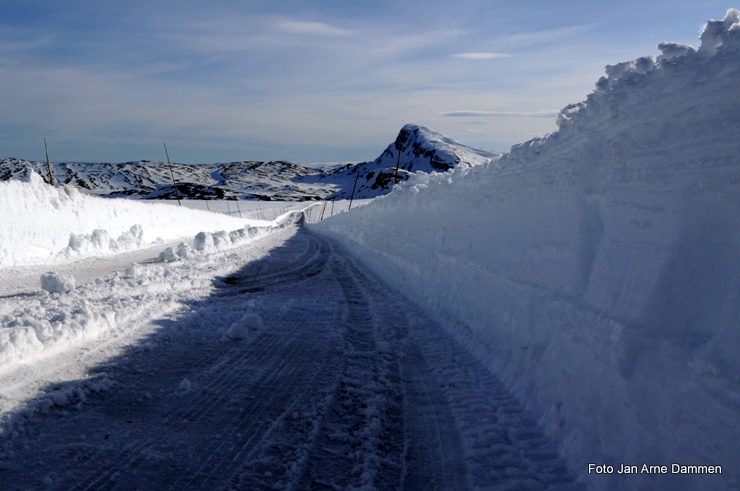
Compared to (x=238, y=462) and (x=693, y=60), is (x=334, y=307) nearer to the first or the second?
(x=238, y=462)

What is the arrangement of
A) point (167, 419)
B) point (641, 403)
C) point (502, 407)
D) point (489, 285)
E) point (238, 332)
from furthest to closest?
point (489, 285) < point (238, 332) < point (502, 407) < point (167, 419) < point (641, 403)

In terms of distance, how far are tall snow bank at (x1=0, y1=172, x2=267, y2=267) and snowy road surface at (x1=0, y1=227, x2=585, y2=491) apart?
9220mm

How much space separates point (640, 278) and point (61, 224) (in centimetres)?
1684

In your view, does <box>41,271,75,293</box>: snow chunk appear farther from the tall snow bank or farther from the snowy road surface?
the tall snow bank

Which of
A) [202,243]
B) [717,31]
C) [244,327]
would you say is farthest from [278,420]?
[202,243]

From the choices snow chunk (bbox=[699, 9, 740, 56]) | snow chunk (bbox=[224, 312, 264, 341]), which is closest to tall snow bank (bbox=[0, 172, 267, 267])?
snow chunk (bbox=[224, 312, 264, 341])

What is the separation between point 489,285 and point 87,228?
15141 mm

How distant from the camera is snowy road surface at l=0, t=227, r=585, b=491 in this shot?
3.52 meters

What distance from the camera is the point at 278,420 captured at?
434cm

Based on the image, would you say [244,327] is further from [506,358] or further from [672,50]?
[672,50]

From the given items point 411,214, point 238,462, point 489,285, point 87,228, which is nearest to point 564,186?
point 489,285

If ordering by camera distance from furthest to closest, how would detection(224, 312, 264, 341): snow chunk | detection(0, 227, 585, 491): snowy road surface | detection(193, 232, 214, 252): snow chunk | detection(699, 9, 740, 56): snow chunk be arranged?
detection(193, 232, 214, 252): snow chunk, detection(224, 312, 264, 341): snow chunk, detection(0, 227, 585, 491): snowy road surface, detection(699, 9, 740, 56): snow chunk


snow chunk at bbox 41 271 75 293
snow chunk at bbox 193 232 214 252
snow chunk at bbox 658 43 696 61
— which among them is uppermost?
snow chunk at bbox 658 43 696 61

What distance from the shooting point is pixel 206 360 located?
5867 mm
